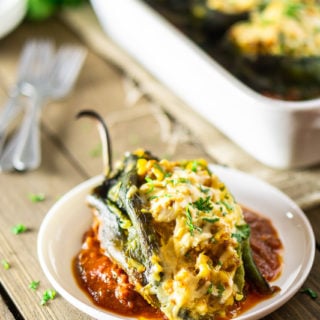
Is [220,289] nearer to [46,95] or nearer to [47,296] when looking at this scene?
[47,296]

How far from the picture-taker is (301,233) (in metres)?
2.96

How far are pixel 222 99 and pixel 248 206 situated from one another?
728mm

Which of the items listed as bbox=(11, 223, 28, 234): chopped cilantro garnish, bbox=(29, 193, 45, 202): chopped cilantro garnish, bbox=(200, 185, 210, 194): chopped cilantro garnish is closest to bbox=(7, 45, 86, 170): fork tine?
bbox=(29, 193, 45, 202): chopped cilantro garnish

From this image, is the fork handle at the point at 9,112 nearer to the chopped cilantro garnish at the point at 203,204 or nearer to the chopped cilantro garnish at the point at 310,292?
the chopped cilantro garnish at the point at 203,204

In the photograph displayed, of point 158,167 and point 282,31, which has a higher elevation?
point 158,167

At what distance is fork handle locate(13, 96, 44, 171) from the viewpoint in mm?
3721

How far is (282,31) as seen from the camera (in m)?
4.23

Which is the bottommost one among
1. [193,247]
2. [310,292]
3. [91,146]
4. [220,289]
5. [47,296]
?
[91,146]

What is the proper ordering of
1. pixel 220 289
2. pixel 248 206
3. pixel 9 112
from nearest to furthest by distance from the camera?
pixel 220 289
pixel 248 206
pixel 9 112

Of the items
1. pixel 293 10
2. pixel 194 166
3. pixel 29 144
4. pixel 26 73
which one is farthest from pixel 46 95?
pixel 194 166

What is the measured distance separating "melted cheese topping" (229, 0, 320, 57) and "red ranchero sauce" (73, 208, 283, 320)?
4.74 feet

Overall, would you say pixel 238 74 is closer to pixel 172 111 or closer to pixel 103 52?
pixel 172 111

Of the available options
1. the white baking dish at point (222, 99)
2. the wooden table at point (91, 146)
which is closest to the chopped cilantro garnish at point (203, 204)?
the wooden table at point (91, 146)

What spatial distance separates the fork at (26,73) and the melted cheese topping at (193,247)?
5.09 ft
